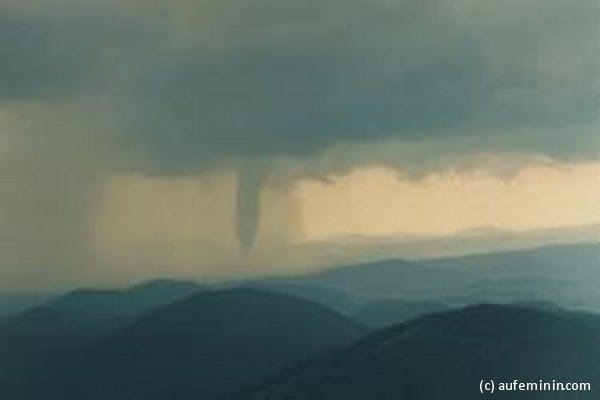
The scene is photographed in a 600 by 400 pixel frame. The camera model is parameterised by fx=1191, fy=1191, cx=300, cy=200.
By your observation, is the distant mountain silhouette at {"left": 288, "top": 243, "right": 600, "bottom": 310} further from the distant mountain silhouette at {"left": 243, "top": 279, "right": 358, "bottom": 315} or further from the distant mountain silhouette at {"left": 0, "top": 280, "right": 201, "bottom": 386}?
the distant mountain silhouette at {"left": 0, "top": 280, "right": 201, "bottom": 386}

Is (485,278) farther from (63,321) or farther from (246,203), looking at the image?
(63,321)

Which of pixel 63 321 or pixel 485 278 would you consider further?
pixel 485 278

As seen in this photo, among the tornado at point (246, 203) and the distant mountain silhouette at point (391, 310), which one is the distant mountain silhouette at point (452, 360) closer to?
the distant mountain silhouette at point (391, 310)

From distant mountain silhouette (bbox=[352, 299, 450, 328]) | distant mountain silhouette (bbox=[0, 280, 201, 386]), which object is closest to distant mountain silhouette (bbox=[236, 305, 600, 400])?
distant mountain silhouette (bbox=[352, 299, 450, 328])

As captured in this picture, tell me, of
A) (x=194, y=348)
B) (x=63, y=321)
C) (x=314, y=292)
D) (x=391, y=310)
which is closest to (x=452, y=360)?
(x=391, y=310)

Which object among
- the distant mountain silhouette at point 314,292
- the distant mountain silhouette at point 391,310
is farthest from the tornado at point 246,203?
the distant mountain silhouette at point 391,310
